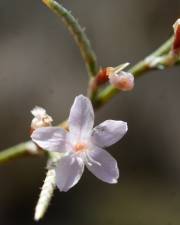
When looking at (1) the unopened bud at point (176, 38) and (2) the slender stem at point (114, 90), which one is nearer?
(1) the unopened bud at point (176, 38)

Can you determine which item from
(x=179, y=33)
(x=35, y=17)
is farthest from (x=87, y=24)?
(x=179, y=33)

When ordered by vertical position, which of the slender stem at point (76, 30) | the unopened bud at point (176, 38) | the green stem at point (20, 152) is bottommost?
the green stem at point (20, 152)

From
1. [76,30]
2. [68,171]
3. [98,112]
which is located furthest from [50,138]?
[98,112]

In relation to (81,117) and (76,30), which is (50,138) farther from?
(76,30)

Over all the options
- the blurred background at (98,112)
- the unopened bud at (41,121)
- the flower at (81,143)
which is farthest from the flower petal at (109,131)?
the blurred background at (98,112)

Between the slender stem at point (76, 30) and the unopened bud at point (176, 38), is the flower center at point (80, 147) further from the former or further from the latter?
the unopened bud at point (176, 38)

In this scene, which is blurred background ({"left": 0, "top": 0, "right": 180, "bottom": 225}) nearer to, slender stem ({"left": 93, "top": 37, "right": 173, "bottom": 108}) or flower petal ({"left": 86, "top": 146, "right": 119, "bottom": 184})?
slender stem ({"left": 93, "top": 37, "right": 173, "bottom": 108})

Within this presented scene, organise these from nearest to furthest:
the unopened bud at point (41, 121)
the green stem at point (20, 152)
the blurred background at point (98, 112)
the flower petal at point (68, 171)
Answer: the flower petal at point (68, 171) → the unopened bud at point (41, 121) → the green stem at point (20, 152) → the blurred background at point (98, 112)
